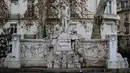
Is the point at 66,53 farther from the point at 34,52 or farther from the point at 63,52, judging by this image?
the point at 34,52

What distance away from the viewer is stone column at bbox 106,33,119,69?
2150cm

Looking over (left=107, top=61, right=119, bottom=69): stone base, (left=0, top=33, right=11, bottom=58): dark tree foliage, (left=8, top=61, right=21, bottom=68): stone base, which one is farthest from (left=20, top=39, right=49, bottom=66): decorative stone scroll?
(left=0, top=33, right=11, bottom=58): dark tree foliage

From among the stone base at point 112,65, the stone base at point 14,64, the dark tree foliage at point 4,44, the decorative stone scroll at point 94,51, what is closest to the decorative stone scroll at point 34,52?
the stone base at point 14,64

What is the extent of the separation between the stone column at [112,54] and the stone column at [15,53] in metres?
6.28

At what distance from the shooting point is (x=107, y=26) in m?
47.9

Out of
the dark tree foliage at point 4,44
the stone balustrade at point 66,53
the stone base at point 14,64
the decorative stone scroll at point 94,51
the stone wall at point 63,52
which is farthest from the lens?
the dark tree foliage at point 4,44

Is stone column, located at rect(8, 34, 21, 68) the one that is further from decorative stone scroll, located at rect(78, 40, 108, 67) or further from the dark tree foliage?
the dark tree foliage

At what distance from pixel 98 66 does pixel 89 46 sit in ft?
5.21

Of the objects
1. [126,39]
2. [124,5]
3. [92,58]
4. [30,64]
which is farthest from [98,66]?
[124,5]

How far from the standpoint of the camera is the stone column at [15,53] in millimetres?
21469

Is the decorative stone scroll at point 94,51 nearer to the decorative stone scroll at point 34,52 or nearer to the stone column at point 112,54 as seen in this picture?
the stone column at point 112,54

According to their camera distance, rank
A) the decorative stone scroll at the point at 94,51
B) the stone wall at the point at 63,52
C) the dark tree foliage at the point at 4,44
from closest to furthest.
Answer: the stone wall at the point at 63,52 → the decorative stone scroll at the point at 94,51 → the dark tree foliage at the point at 4,44

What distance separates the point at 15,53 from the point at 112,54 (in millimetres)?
6737

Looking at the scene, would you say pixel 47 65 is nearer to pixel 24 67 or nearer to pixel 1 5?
pixel 24 67
